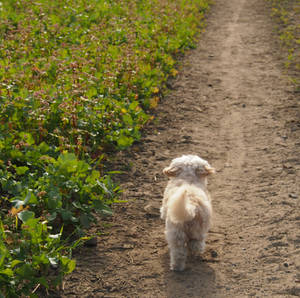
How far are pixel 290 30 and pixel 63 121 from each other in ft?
38.9

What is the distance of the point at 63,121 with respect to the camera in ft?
21.5

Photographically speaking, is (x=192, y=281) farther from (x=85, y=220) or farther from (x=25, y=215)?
(x=25, y=215)

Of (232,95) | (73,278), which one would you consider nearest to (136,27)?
(232,95)

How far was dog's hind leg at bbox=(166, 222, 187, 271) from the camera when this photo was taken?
4566mm

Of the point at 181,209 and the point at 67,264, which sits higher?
the point at 181,209

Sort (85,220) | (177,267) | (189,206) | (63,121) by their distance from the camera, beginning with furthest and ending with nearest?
(63,121) → (85,220) → (177,267) → (189,206)

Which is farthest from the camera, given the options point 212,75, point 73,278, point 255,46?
point 255,46

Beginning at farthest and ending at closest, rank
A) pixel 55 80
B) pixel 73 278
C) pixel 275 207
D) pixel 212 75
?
pixel 212 75 → pixel 55 80 → pixel 275 207 → pixel 73 278

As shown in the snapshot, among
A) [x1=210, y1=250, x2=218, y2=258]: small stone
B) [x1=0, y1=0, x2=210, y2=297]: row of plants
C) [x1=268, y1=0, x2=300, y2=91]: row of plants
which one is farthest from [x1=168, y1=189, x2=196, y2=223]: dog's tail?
[x1=268, y1=0, x2=300, y2=91]: row of plants

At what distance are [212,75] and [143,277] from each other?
8.13 meters

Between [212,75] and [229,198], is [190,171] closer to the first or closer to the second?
[229,198]

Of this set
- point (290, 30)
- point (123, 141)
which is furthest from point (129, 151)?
point (290, 30)

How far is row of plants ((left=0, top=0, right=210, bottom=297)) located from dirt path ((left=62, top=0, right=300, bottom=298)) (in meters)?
0.38

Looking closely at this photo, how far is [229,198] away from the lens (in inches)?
248
